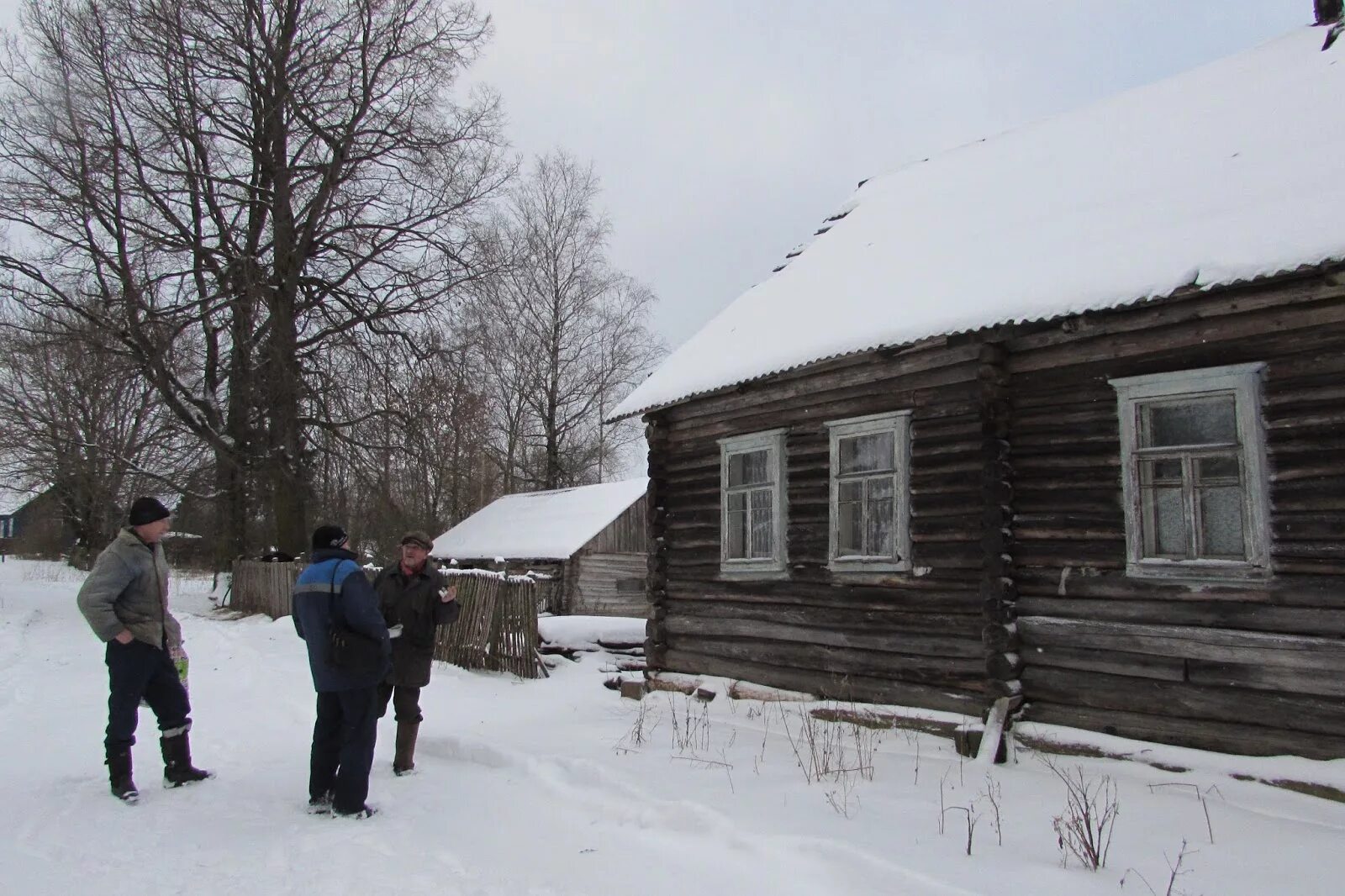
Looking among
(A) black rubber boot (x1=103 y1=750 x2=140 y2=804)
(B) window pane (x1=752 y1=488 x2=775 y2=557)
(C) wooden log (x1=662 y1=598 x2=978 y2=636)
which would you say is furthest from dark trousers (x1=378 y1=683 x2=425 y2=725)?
(B) window pane (x1=752 y1=488 x2=775 y2=557)

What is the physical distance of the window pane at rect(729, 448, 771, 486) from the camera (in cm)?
1009

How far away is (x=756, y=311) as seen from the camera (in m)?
11.4

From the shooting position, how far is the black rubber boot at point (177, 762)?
611cm

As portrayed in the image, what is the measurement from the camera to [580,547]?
69.4 feet

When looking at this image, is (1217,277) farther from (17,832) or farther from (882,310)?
(17,832)

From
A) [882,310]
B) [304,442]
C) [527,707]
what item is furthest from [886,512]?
[304,442]

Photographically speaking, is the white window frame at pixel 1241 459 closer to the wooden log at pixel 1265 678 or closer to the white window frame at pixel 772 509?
the wooden log at pixel 1265 678

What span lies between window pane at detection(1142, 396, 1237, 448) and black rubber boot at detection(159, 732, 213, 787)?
263 inches

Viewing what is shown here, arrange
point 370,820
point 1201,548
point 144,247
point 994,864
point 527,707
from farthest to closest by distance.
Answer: point 144,247 → point 527,707 → point 1201,548 → point 370,820 → point 994,864

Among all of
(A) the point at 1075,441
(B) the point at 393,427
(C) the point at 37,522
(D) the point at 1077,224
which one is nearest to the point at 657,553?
(A) the point at 1075,441

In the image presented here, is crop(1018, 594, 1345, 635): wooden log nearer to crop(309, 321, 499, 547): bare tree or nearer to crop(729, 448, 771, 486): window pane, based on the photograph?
crop(729, 448, 771, 486): window pane

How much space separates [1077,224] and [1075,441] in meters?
2.05

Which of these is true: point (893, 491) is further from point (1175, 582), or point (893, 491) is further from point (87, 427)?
point (87, 427)

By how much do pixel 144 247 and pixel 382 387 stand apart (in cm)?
551
